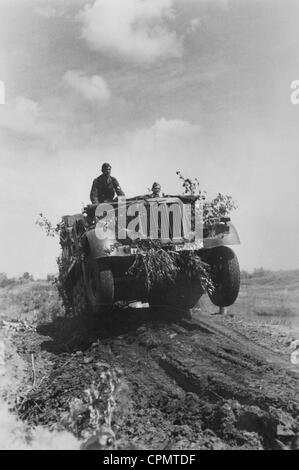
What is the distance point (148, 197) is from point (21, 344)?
3059mm

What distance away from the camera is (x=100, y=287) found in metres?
7.55

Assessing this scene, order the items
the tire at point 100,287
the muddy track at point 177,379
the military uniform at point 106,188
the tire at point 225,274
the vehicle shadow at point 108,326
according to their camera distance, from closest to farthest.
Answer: the muddy track at point 177,379
the tire at point 100,287
the tire at point 225,274
the vehicle shadow at point 108,326
the military uniform at point 106,188

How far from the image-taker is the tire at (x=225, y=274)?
8.05 metres

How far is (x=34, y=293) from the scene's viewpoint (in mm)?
21375

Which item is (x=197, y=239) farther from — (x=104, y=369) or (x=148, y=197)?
(x=104, y=369)

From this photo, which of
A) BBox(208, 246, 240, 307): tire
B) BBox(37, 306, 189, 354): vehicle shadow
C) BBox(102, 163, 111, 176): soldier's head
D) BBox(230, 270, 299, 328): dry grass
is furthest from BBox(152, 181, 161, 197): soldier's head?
BBox(230, 270, 299, 328): dry grass

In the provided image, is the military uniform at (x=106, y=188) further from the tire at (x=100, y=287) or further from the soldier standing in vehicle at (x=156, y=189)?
the tire at (x=100, y=287)

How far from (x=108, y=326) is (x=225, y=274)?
6.88 ft

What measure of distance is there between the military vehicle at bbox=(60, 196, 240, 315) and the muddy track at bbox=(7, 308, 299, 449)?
464mm

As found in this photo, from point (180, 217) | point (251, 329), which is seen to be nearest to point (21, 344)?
point (180, 217)

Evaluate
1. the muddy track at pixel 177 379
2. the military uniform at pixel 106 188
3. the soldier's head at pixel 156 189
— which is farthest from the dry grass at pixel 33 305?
the soldier's head at pixel 156 189

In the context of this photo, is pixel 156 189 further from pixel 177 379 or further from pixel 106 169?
pixel 177 379

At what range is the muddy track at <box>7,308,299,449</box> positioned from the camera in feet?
15.0

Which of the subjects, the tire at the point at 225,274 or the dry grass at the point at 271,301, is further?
the dry grass at the point at 271,301
